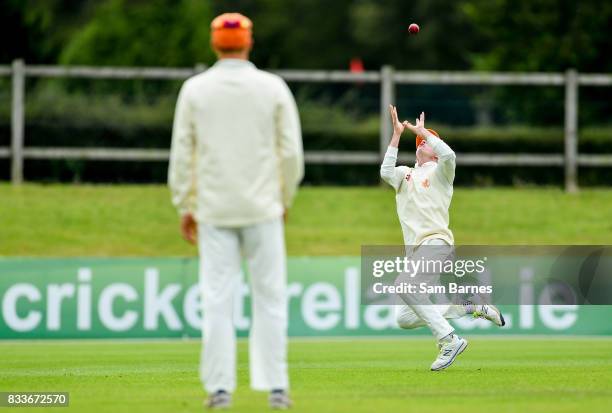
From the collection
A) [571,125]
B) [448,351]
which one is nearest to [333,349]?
[448,351]

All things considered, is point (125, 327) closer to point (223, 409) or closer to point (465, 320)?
point (465, 320)

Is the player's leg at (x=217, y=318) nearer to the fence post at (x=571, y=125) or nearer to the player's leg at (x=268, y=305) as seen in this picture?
the player's leg at (x=268, y=305)

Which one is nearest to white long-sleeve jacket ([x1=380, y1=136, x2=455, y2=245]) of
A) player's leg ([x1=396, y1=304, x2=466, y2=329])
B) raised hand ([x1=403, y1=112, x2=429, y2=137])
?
raised hand ([x1=403, y1=112, x2=429, y2=137])

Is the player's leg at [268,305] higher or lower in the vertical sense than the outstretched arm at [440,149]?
lower

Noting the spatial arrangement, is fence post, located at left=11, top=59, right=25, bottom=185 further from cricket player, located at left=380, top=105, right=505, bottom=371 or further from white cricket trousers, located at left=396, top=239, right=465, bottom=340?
white cricket trousers, located at left=396, top=239, right=465, bottom=340

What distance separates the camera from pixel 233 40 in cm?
808

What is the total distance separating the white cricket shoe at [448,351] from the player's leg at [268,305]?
3.16m

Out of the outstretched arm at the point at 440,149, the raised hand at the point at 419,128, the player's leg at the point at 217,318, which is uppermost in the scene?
the raised hand at the point at 419,128

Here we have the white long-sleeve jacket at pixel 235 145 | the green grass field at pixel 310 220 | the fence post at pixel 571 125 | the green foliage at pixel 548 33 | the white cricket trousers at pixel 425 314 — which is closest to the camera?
the white long-sleeve jacket at pixel 235 145

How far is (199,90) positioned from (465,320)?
1044 centimetres

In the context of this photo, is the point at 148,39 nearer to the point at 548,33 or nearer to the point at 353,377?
the point at 548,33

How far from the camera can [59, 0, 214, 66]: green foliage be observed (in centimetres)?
4397

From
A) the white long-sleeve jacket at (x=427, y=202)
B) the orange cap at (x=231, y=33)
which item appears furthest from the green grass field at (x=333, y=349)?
the orange cap at (x=231, y=33)

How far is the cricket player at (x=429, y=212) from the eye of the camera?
36.3 ft
